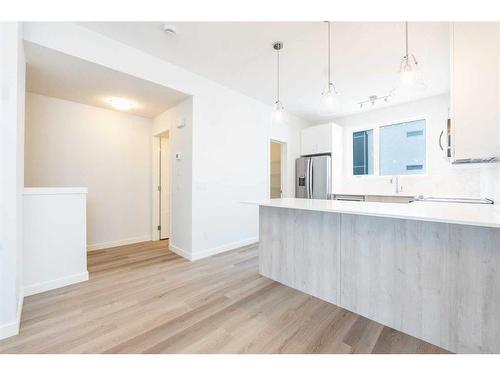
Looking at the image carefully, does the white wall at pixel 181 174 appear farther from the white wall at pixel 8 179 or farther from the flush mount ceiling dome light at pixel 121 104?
the white wall at pixel 8 179

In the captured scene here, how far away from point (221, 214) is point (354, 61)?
2891 millimetres

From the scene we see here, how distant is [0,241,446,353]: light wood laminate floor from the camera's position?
1.50m

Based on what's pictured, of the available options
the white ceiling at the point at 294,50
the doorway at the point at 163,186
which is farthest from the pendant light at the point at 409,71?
the doorway at the point at 163,186

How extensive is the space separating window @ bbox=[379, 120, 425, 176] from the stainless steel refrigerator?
1156 millimetres

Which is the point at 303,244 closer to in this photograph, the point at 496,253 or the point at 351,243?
the point at 351,243

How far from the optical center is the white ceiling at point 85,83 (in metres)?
2.34

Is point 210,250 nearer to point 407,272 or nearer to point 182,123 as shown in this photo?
point 182,123

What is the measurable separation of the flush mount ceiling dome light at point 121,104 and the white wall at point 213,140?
966 millimetres

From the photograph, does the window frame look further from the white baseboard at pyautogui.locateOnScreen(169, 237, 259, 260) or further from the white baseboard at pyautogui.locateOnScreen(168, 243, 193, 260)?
the white baseboard at pyautogui.locateOnScreen(168, 243, 193, 260)

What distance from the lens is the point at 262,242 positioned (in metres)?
2.72

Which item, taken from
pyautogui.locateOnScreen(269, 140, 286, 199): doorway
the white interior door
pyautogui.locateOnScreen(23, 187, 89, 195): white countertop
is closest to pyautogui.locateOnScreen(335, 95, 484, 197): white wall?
pyautogui.locateOnScreen(269, 140, 286, 199): doorway
